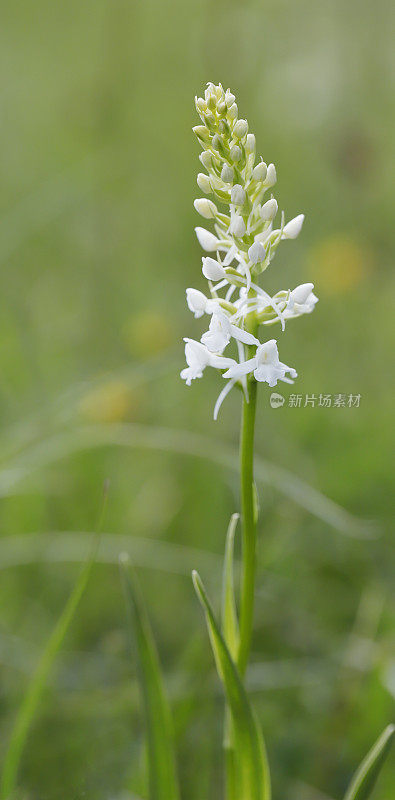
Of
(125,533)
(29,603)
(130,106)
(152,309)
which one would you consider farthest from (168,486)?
(130,106)

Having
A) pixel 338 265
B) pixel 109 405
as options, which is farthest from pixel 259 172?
pixel 338 265

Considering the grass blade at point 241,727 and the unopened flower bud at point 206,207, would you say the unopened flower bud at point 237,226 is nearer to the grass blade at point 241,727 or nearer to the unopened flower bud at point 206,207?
the unopened flower bud at point 206,207

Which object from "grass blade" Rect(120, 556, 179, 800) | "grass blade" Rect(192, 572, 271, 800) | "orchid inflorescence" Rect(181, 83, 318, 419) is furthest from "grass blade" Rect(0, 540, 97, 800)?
"orchid inflorescence" Rect(181, 83, 318, 419)

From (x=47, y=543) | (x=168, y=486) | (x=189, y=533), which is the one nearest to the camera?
(x=47, y=543)

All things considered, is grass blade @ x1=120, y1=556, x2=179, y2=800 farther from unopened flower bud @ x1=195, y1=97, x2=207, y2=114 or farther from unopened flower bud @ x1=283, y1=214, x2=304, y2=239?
unopened flower bud @ x1=195, y1=97, x2=207, y2=114

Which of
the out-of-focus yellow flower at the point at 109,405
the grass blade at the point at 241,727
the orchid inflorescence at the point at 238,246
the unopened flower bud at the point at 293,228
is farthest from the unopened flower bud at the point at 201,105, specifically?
the out-of-focus yellow flower at the point at 109,405

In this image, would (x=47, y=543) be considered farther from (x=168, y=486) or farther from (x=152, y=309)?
(x=152, y=309)
